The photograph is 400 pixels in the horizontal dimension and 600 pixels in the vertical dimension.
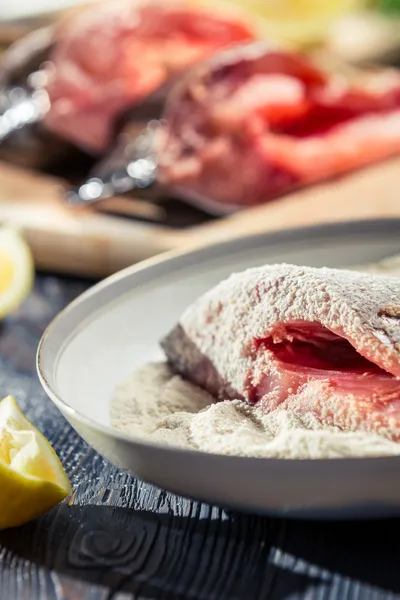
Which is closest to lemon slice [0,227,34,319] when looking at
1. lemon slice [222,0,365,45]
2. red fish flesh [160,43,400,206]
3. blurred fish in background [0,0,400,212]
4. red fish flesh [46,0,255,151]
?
red fish flesh [160,43,400,206]

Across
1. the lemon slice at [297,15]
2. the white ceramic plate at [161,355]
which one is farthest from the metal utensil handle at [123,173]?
the lemon slice at [297,15]

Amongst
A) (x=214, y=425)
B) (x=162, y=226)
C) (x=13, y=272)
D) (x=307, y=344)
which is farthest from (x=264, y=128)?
(x=214, y=425)

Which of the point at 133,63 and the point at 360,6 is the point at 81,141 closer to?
the point at 133,63

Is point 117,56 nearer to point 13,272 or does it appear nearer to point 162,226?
point 162,226

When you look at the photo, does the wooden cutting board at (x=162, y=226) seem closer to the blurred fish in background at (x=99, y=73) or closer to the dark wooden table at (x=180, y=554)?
the blurred fish in background at (x=99, y=73)

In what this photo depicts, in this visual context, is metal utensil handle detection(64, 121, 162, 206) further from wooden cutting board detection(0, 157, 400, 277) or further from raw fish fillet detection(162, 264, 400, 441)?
raw fish fillet detection(162, 264, 400, 441)

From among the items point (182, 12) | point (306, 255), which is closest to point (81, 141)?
point (182, 12)

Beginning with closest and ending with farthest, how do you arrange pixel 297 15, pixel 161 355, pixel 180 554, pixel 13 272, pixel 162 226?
1. pixel 180 554
2. pixel 161 355
3. pixel 13 272
4. pixel 162 226
5. pixel 297 15
